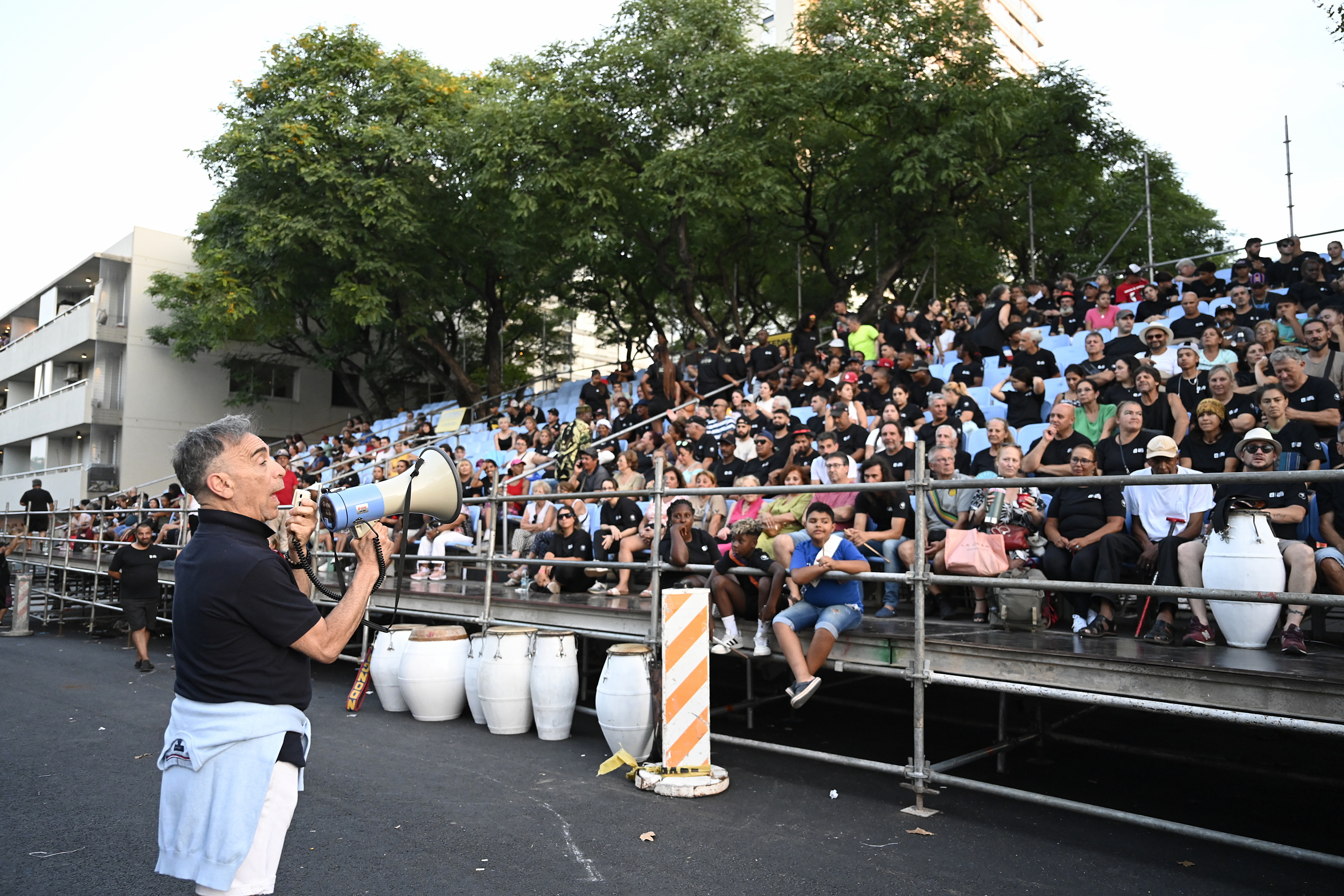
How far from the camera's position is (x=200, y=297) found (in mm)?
23875

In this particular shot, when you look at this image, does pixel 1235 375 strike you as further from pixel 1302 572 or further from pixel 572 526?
pixel 572 526

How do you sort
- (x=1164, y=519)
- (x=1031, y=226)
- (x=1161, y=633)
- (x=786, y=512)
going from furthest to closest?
1. (x=1031, y=226)
2. (x=786, y=512)
3. (x=1164, y=519)
4. (x=1161, y=633)

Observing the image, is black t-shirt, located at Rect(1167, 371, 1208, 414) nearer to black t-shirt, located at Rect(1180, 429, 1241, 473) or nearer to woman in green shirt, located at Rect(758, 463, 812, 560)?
black t-shirt, located at Rect(1180, 429, 1241, 473)

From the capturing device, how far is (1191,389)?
25.1 ft

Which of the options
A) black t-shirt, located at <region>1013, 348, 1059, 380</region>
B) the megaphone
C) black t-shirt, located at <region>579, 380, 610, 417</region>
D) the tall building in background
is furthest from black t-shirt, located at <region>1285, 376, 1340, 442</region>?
the tall building in background

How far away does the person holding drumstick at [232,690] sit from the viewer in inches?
103

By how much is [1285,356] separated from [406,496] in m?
6.17

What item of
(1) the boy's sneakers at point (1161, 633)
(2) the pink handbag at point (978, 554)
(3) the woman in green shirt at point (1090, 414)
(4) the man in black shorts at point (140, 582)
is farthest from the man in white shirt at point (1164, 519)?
(4) the man in black shorts at point (140, 582)

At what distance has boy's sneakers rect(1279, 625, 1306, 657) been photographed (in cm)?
476

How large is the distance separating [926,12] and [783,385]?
32.1ft

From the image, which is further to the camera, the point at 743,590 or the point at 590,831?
the point at 743,590

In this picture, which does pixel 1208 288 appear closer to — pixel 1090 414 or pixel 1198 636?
pixel 1090 414

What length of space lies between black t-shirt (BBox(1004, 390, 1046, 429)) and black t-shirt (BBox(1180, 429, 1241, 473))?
9.14ft

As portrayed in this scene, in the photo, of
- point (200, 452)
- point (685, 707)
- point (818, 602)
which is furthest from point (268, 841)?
point (818, 602)
